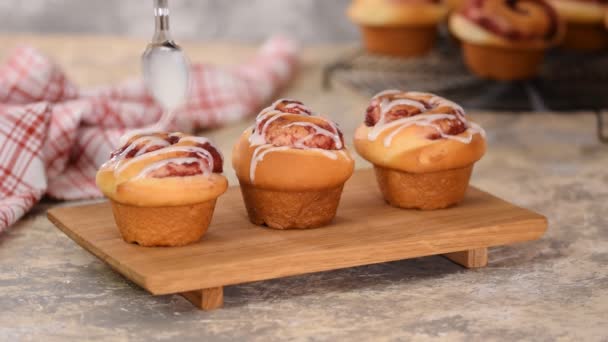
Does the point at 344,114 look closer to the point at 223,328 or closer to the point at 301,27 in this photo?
the point at 301,27

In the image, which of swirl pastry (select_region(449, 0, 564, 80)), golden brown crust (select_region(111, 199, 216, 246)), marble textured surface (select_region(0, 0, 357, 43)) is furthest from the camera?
marble textured surface (select_region(0, 0, 357, 43))

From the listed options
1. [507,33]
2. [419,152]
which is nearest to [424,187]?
[419,152]

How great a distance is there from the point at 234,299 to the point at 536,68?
1513 mm

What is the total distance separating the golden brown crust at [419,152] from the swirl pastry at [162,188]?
288 millimetres

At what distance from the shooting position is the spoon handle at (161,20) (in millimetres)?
1483

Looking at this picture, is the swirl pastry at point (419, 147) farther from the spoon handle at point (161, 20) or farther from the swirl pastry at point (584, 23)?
the swirl pastry at point (584, 23)

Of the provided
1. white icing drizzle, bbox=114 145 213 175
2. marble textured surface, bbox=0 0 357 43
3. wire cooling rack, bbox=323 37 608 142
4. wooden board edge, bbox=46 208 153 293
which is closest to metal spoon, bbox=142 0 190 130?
white icing drizzle, bbox=114 145 213 175

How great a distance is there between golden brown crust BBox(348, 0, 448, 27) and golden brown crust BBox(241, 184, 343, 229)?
127cm

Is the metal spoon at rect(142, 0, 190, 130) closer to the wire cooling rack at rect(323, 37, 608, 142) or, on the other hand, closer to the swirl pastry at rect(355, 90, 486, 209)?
the swirl pastry at rect(355, 90, 486, 209)

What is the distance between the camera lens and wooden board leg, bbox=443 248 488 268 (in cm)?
166

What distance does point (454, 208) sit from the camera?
172 cm

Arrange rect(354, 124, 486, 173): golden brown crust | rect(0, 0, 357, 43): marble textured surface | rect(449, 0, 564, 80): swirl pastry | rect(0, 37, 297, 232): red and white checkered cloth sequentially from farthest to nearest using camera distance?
rect(0, 0, 357, 43): marble textured surface < rect(449, 0, 564, 80): swirl pastry < rect(0, 37, 297, 232): red and white checkered cloth < rect(354, 124, 486, 173): golden brown crust

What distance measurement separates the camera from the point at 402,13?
2799 mm

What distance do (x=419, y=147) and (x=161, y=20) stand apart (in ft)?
1.49
